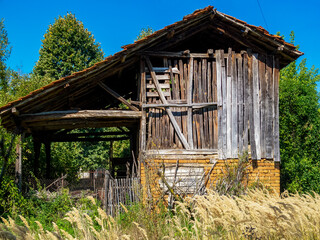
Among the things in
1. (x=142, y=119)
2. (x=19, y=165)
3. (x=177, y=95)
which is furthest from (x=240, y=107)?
(x=19, y=165)

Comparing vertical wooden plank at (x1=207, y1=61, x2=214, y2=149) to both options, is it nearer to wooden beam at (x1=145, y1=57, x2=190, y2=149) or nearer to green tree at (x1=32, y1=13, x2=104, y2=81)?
wooden beam at (x1=145, y1=57, x2=190, y2=149)

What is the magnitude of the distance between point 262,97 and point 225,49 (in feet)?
6.91

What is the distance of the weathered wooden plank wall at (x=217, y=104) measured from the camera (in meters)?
8.65

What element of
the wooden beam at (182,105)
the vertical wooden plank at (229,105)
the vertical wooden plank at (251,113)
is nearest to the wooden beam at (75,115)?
the wooden beam at (182,105)

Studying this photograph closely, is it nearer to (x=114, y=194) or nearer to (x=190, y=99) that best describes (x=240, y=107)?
(x=190, y=99)

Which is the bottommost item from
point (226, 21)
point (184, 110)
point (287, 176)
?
point (287, 176)

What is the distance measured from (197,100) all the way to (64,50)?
19.9 metres

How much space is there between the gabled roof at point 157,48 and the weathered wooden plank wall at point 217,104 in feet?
1.55

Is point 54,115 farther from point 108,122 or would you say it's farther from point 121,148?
point 121,148

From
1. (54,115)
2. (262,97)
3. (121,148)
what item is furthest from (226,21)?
(121,148)

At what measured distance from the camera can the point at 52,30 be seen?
2567 centimetres

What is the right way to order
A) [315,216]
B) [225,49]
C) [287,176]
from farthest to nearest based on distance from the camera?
[287,176] → [225,49] → [315,216]

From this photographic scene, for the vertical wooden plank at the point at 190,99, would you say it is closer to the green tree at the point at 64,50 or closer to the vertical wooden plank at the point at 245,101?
the vertical wooden plank at the point at 245,101

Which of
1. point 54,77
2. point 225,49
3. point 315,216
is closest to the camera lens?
point 315,216
